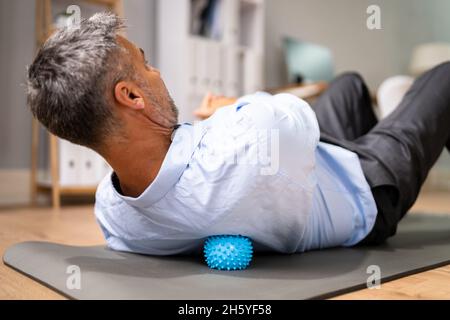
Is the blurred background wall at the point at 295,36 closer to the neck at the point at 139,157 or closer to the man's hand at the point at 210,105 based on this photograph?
the man's hand at the point at 210,105

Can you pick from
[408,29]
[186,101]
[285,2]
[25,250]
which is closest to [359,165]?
[25,250]

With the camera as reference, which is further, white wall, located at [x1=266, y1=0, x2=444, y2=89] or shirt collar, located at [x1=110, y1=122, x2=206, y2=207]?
white wall, located at [x1=266, y1=0, x2=444, y2=89]

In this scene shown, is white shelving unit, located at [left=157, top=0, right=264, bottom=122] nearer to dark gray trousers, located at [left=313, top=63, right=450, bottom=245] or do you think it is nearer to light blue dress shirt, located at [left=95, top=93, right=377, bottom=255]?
dark gray trousers, located at [left=313, top=63, right=450, bottom=245]

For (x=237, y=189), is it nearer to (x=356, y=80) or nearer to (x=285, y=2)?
(x=356, y=80)

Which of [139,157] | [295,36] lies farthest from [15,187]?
[295,36]

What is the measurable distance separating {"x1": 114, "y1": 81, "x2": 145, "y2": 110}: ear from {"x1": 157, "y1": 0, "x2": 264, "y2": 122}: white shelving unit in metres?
1.75

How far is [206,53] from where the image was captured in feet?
8.77

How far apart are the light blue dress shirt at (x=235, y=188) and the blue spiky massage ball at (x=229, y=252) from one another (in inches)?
0.6

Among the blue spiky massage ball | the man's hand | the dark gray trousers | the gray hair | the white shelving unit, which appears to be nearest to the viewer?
the gray hair

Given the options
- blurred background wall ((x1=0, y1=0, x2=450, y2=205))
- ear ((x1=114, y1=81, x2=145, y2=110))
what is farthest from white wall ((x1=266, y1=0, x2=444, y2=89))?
ear ((x1=114, y1=81, x2=145, y2=110))

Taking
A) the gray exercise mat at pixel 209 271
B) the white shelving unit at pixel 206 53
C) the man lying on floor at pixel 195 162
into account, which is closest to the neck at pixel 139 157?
the man lying on floor at pixel 195 162

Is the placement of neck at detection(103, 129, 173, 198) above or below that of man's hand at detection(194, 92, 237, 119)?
below

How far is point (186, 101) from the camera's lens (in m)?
2.58

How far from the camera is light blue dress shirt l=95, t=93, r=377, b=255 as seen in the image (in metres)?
0.81
